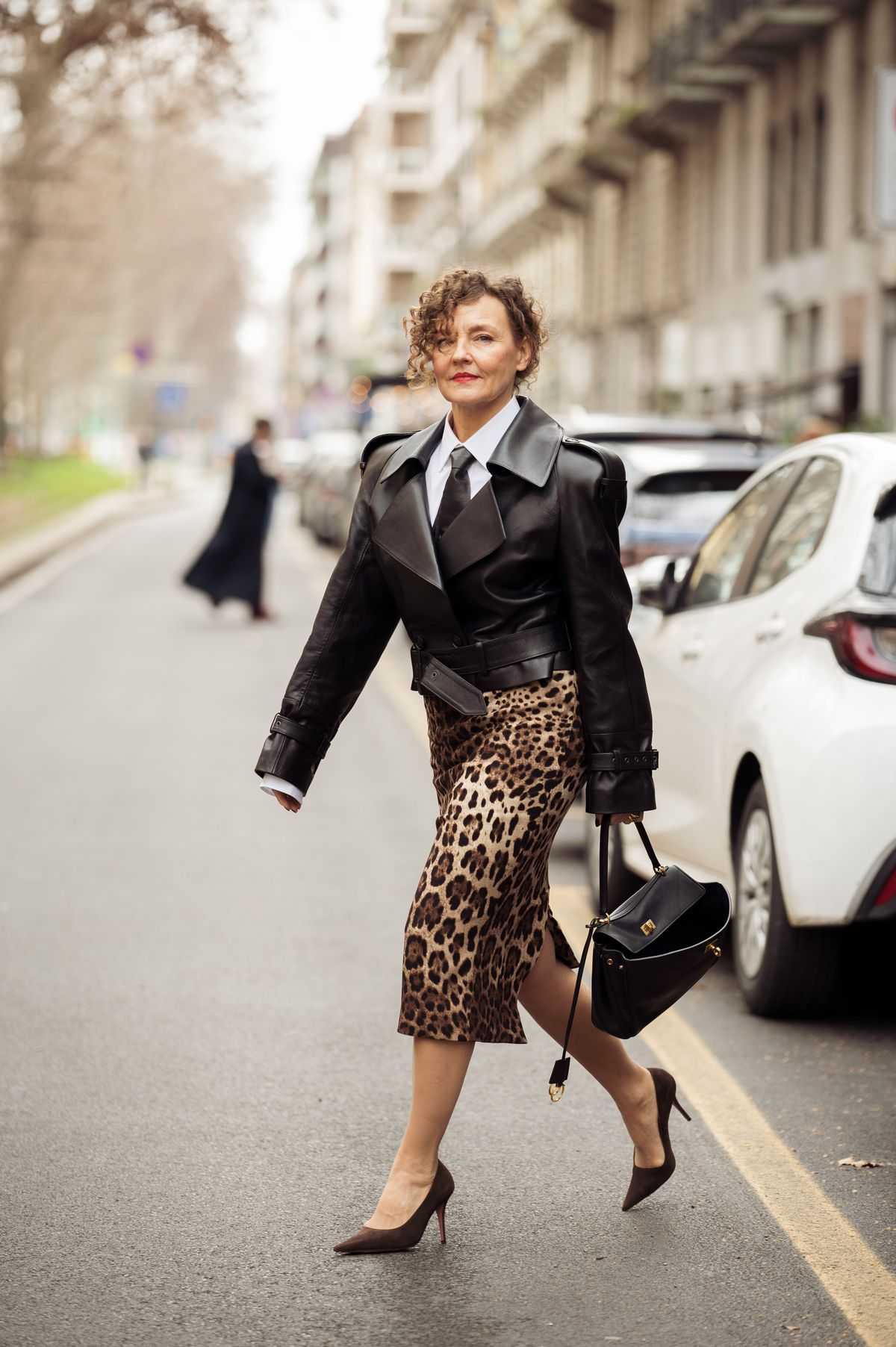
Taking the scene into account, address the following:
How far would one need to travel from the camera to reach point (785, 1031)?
20.8 feet

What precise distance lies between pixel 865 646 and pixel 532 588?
6.16 feet

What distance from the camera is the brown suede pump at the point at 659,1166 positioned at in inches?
184

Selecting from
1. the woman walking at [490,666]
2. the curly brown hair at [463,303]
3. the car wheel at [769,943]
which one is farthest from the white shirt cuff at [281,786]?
the car wheel at [769,943]

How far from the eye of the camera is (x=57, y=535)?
35.8 m

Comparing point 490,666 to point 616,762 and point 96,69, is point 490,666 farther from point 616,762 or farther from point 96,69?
point 96,69

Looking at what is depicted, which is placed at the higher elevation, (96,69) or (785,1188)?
(96,69)

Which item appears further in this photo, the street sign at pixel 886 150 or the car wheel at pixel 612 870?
the street sign at pixel 886 150

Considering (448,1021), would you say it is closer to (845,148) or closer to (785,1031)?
(785,1031)

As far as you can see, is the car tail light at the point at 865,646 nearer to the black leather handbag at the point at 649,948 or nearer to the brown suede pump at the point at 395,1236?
the black leather handbag at the point at 649,948

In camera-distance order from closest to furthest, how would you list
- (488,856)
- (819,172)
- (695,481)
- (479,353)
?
1. (488,856)
2. (479,353)
3. (695,481)
4. (819,172)

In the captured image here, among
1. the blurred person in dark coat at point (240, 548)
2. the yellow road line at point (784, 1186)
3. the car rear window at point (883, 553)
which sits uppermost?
the car rear window at point (883, 553)

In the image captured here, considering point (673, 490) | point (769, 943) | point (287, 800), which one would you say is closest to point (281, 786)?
point (287, 800)

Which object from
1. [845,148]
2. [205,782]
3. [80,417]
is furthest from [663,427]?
[80,417]

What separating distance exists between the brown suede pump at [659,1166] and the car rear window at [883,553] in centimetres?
188
